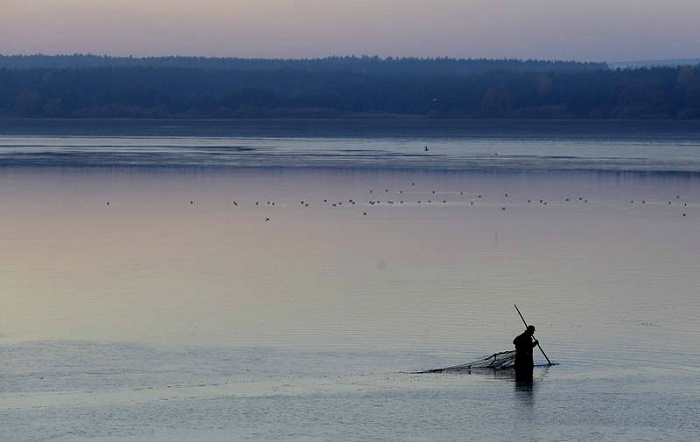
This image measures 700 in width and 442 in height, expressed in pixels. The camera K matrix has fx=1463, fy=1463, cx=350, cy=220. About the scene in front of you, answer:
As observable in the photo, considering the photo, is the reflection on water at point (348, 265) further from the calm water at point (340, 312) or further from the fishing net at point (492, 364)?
the fishing net at point (492, 364)

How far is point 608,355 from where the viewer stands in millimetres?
22969

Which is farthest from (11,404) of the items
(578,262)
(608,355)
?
(578,262)

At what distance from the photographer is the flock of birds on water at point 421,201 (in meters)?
50.5

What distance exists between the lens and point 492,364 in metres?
21.9

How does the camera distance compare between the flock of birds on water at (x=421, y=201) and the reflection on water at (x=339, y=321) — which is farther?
the flock of birds on water at (x=421, y=201)

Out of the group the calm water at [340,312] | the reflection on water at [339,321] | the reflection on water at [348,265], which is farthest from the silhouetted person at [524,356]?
the reflection on water at [348,265]

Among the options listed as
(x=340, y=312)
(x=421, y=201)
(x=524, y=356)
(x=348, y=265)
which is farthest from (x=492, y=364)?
(x=421, y=201)

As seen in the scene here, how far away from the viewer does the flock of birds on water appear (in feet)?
166

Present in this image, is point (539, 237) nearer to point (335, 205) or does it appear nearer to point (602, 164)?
point (335, 205)

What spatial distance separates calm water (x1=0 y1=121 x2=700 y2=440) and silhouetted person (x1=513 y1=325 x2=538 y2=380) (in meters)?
0.41

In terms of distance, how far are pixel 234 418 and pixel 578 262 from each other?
54.7 ft

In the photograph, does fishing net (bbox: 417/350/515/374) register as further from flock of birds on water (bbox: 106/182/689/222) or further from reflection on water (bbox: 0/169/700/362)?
flock of birds on water (bbox: 106/182/689/222)

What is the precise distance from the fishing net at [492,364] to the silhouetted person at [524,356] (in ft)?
0.92

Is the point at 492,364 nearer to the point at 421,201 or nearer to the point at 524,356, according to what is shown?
the point at 524,356
